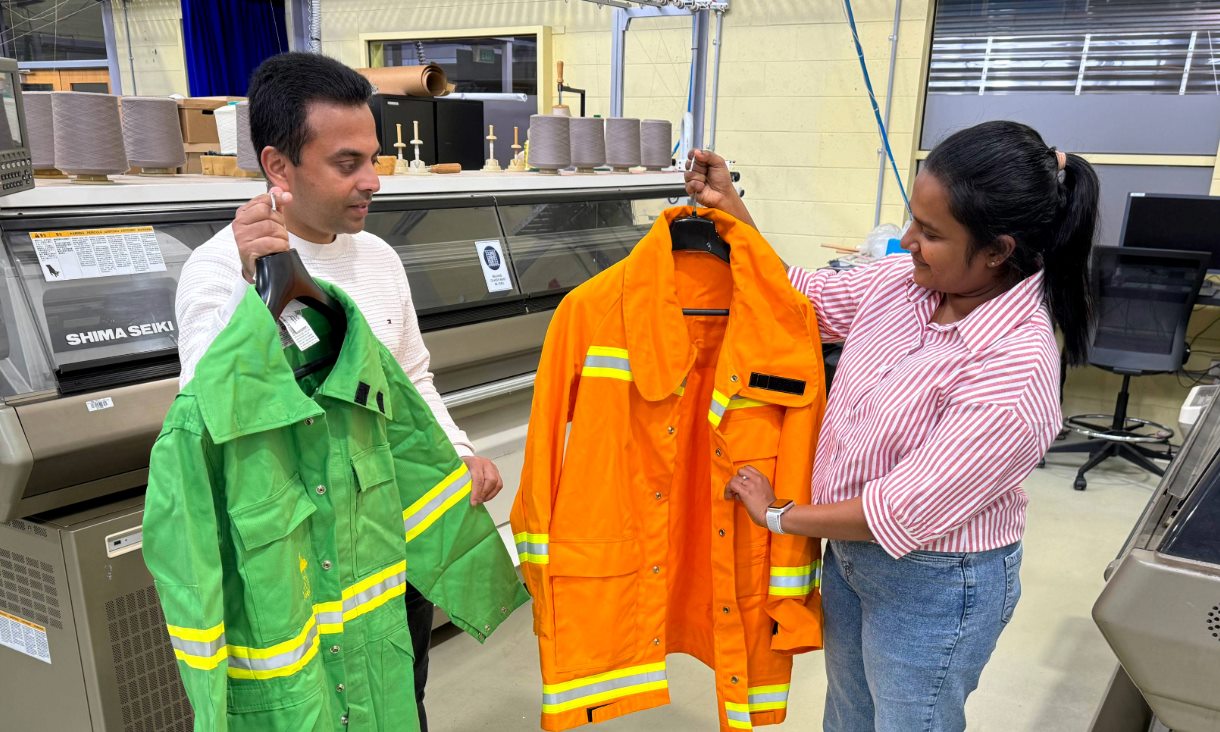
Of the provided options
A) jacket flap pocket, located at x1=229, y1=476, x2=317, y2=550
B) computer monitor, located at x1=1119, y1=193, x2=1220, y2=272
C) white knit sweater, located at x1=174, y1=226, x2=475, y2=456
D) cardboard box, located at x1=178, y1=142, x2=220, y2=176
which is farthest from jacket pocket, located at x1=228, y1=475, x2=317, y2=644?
computer monitor, located at x1=1119, y1=193, x2=1220, y2=272

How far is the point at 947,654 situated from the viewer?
56.9 inches

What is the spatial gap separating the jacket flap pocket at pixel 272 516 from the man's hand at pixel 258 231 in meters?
0.34

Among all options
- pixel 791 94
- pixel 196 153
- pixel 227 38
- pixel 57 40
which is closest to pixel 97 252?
pixel 196 153

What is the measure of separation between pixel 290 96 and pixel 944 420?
4.15ft

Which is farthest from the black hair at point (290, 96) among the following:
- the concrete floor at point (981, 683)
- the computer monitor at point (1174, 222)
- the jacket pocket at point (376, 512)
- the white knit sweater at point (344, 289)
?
the computer monitor at point (1174, 222)

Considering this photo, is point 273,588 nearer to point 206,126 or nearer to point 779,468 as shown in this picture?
point 779,468

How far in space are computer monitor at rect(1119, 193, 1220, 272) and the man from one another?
4.86 metres

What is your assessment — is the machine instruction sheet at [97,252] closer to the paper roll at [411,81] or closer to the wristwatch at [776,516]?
the wristwatch at [776,516]

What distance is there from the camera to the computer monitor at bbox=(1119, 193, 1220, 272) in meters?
4.85

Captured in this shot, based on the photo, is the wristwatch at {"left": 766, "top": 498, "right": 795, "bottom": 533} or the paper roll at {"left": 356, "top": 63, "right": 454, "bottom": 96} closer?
the wristwatch at {"left": 766, "top": 498, "right": 795, "bottom": 533}

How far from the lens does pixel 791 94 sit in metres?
5.92

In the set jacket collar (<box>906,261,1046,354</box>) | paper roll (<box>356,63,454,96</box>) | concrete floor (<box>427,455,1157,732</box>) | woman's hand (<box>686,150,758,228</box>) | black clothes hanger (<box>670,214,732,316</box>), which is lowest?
concrete floor (<box>427,455,1157,732</box>)

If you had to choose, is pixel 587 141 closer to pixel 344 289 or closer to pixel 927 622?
pixel 344 289

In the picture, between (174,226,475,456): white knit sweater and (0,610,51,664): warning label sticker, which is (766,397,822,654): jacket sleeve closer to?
(174,226,475,456): white knit sweater
